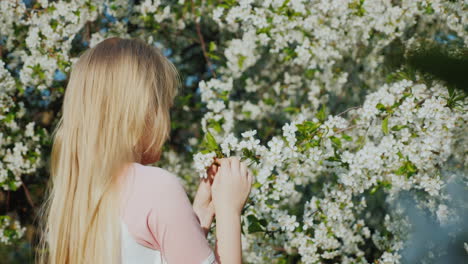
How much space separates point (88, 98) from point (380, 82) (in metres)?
2.68

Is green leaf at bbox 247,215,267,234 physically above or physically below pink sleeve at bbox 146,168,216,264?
below

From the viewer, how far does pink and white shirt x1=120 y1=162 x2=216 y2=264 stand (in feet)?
3.99

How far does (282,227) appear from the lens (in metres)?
2.21

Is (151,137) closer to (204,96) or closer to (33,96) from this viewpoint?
(204,96)

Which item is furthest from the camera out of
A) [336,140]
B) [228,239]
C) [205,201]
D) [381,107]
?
[381,107]

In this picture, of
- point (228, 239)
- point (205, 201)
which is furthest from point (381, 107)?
point (228, 239)

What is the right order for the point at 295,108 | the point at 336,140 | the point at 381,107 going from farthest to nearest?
the point at 295,108 < the point at 381,107 < the point at 336,140

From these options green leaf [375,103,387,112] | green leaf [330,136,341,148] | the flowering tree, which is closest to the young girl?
the flowering tree

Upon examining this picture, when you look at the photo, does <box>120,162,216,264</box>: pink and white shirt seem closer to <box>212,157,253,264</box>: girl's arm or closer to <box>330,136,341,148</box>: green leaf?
<box>212,157,253,264</box>: girl's arm

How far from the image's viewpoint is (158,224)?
1223 millimetres

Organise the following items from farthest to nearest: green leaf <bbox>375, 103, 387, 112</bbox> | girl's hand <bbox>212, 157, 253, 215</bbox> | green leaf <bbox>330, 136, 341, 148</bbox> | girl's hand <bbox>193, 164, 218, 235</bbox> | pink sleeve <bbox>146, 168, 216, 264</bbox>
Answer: green leaf <bbox>375, 103, 387, 112</bbox>, green leaf <bbox>330, 136, 341, 148</bbox>, girl's hand <bbox>193, 164, 218, 235</bbox>, girl's hand <bbox>212, 157, 253, 215</bbox>, pink sleeve <bbox>146, 168, 216, 264</bbox>

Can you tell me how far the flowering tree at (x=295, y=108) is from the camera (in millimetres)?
2105

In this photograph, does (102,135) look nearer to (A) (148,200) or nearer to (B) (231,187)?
(A) (148,200)

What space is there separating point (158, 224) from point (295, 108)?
2.73 m
